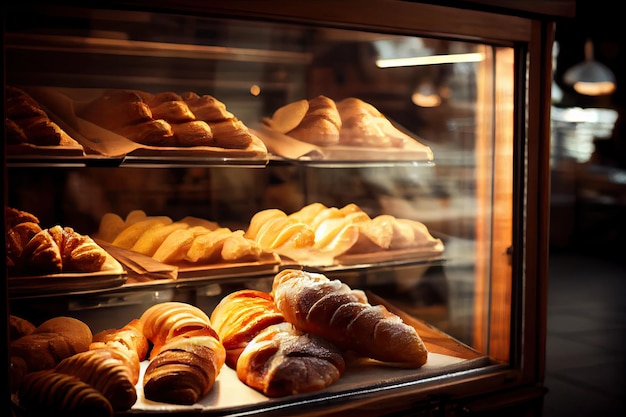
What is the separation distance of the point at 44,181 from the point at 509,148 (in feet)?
3.77

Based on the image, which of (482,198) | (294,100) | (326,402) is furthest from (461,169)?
(326,402)

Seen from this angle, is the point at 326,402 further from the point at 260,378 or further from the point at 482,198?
the point at 482,198

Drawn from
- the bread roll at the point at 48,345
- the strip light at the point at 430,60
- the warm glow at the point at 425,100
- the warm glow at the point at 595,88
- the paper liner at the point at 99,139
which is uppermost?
the warm glow at the point at 595,88

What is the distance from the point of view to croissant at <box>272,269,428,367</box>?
1508mm

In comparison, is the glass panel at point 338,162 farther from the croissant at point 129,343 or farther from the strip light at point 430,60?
the croissant at point 129,343

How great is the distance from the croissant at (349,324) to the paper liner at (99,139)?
36 centimetres

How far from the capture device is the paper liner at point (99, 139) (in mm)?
1452

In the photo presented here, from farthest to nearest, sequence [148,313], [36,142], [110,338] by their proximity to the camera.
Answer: [148,313]
[110,338]
[36,142]

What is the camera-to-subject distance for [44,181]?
5.19 feet

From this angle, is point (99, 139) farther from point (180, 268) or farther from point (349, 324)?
point (349, 324)

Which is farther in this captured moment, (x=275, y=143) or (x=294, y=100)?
(x=294, y=100)

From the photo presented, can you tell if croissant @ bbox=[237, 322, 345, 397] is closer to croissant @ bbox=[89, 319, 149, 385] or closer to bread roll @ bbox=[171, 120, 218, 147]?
croissant @ bbox=[89, 319, 149, 385]

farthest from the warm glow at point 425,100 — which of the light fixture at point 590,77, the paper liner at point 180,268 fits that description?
the light fixture at point 590,77

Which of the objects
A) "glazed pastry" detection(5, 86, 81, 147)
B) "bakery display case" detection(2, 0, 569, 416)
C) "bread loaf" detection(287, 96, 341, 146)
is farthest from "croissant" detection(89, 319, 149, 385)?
"bread loaf" detection(287, 96, 341, 146)
